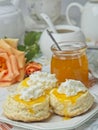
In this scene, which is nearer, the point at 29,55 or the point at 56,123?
the point at 56,123

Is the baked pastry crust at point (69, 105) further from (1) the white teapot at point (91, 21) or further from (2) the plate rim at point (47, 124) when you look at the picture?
(1) the white teapot at point (91, 21)

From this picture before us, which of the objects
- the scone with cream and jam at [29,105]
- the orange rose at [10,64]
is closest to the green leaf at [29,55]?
the orange rose at [10,64]

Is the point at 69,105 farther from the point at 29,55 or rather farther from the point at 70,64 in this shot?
the point at 29,55

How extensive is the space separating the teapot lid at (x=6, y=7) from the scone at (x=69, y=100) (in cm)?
41

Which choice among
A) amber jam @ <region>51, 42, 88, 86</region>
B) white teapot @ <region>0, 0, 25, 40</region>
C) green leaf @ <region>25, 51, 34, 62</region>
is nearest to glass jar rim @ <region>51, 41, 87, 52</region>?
amber jam @ <region>51, 42, 88, 86</region>

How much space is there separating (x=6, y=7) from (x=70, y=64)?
326 millimetres

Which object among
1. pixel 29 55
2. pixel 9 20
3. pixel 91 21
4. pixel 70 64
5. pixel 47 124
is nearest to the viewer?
pixel 47 124

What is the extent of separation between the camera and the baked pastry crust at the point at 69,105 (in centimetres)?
66

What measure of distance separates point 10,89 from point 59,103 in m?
0.19

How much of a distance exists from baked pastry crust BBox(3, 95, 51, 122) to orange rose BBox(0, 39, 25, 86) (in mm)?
198

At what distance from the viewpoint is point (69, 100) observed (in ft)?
2.15

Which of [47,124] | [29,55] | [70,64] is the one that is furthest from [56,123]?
[29,55]

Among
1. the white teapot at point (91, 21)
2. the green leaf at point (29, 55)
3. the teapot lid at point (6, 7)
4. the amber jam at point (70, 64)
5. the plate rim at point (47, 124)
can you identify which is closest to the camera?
the plate rim at point (47, 124)

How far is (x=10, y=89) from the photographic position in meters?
0.83
